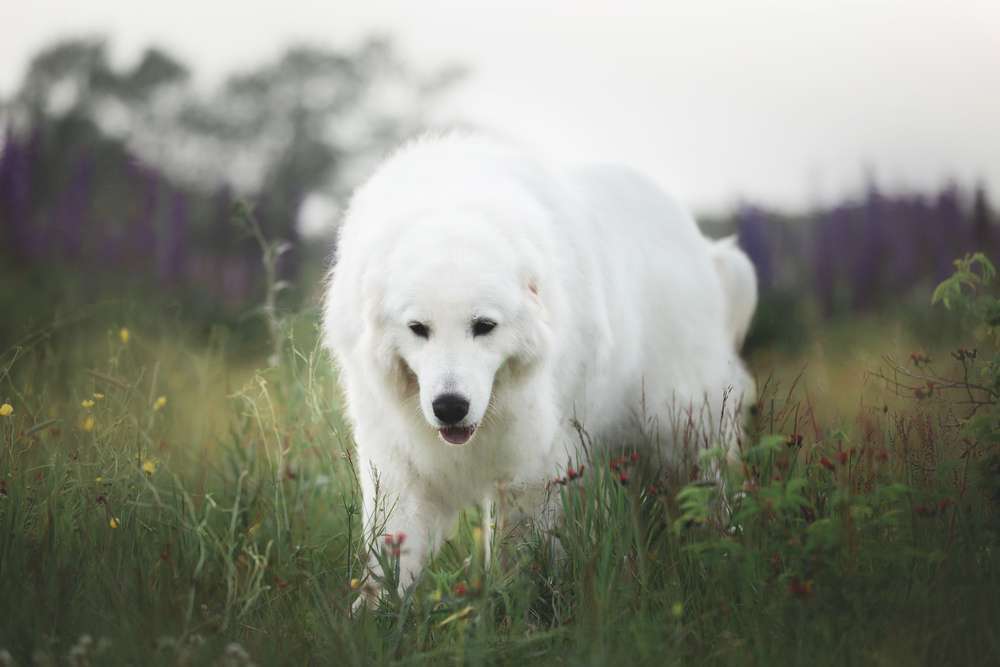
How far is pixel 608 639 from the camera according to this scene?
2.52 metres

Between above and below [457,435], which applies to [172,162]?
above

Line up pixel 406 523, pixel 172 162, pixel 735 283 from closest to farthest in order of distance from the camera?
pixel 406 523 → pixel 735 283 → pixel 172 162

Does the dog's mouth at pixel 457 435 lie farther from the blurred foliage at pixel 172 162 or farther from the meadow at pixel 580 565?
the blurred foliage at pixel 172 162

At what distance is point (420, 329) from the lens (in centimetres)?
311

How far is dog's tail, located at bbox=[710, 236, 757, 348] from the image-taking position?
5.39 m

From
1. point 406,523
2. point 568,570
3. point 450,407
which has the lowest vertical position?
point 568,570

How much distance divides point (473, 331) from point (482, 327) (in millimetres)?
33

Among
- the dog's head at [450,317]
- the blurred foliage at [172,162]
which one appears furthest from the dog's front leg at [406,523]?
the blurred foliage at [172,162]

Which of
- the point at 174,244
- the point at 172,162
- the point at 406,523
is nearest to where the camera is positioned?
the point at 406,523

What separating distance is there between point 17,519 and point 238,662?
1.20 m

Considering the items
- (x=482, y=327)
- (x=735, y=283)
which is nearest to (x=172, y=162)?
(x=735, y=283)

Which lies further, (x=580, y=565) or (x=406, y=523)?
(x=406, y=523)

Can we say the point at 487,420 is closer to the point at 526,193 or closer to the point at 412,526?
the point at 412,526

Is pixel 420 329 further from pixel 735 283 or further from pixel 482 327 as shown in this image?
pixel 735 283
